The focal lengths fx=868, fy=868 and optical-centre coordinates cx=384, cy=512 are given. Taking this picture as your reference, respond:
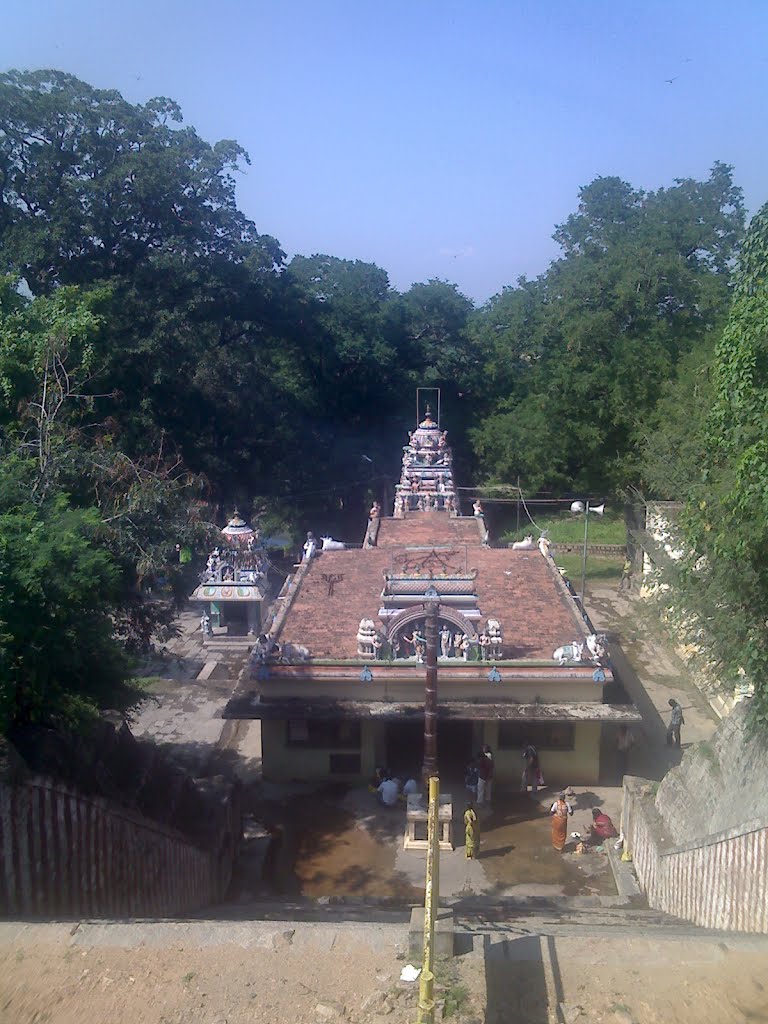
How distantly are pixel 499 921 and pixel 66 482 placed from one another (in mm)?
8319

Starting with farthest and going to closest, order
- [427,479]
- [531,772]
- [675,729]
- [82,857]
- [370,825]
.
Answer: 1. [427,479]
2. [675,729]
3. [531,772]
4. [370,825]
5. [82,857]

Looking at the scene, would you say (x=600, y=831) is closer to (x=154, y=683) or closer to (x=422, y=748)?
(x=422, y=748)

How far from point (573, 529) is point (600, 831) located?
19272 millimetres

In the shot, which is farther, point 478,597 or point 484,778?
point 478,597

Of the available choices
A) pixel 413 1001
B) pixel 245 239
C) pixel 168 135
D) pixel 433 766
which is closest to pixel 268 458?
pixel 245 239

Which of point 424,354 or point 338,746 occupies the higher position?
point 424,354

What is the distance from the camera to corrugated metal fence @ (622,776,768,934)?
7.21 metres

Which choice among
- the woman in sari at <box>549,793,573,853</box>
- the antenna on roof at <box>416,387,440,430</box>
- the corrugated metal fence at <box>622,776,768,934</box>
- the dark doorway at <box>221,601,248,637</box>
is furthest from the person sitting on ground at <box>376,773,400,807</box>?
the antenna on roof at <box>416,387,440,430</box>

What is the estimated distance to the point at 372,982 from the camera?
18.6 ft

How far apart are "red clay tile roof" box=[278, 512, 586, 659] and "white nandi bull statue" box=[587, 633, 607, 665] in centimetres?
66

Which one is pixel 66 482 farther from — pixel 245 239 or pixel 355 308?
pixel 355 308

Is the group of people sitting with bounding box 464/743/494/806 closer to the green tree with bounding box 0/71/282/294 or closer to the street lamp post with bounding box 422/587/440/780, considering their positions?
the street lamp post with bounding box 422/587/440/780

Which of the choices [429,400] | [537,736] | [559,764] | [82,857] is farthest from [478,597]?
[429,400]

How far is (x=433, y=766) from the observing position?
11977mm
